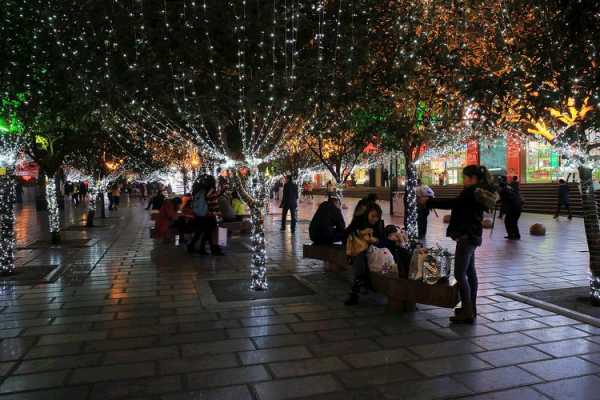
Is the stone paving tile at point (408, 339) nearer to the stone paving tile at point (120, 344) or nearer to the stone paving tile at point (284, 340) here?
the stone paving tile at point (284, 340)

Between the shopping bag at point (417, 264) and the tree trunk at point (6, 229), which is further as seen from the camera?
the tree trunk at point (6, 229)

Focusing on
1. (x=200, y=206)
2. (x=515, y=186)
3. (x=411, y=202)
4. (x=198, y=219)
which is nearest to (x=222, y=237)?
(x=198, y=219)

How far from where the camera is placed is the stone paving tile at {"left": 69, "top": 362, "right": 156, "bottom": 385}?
13.1ft

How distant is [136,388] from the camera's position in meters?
3.81

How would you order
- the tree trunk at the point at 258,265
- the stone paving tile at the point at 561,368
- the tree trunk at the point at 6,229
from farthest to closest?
the tree trunk at the point at 6,229
the tree trunk at the point at 258,265
the stone paving tile at the point at 561,368

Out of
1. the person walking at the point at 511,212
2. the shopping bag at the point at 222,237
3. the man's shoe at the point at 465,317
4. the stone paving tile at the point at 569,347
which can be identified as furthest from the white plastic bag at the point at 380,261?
the person walking at the point at 511,212

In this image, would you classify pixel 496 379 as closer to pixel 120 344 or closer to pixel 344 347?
pixel 344 347

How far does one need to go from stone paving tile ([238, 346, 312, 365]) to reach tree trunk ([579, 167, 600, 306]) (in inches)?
144

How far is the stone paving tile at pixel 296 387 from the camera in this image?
3697mm

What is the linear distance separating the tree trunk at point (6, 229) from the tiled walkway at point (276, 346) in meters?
1.08

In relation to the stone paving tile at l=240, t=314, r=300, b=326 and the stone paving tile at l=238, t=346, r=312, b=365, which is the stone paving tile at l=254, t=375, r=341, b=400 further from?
the stone paving tile at l=240, t=314, r=300, b=326

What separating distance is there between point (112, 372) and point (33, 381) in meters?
0.59

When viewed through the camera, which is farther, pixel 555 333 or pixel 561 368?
pixel 555 333

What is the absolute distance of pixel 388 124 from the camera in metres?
10.7
